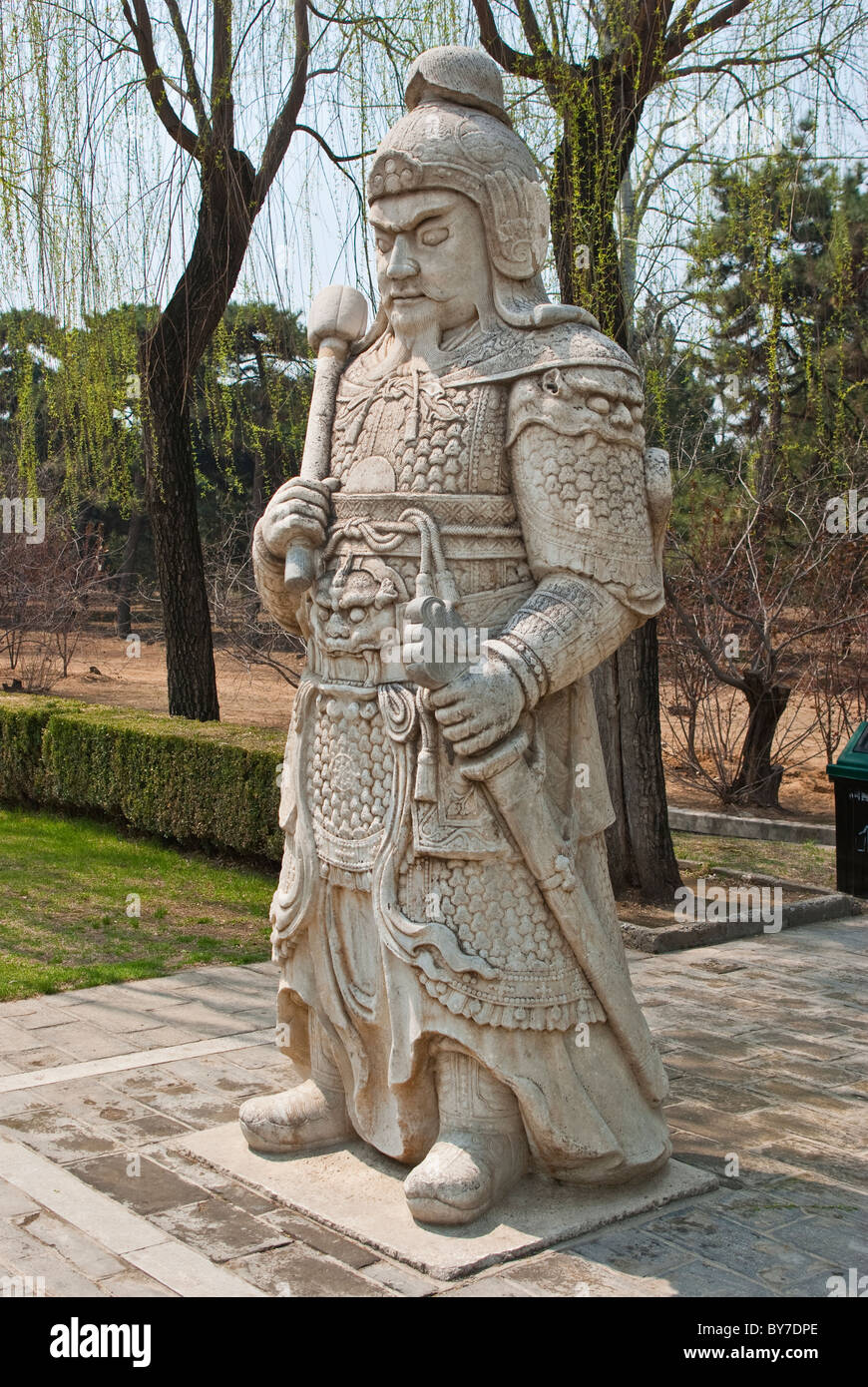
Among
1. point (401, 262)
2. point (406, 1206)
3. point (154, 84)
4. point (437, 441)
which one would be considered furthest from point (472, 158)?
point (154, 84)

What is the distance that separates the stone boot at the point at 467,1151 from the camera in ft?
11.5

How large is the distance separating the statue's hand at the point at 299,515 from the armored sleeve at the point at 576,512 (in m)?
0.56

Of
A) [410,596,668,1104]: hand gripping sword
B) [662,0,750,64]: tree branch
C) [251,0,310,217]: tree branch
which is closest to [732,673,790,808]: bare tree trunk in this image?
[662,0,750,64]: tree branch

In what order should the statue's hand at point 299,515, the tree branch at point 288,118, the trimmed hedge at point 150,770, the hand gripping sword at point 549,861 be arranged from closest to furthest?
the hand gripping sword at point 549,861
the statue's hand at point 299,515
the tree branch at point 288,118
the trimmed hedge at point 150,770

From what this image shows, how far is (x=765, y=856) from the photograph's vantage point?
367 inches

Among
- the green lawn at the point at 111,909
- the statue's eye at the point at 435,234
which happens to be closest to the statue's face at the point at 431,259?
the statue's eye at the point at 435,234

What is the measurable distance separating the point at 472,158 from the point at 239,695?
52.1 feet

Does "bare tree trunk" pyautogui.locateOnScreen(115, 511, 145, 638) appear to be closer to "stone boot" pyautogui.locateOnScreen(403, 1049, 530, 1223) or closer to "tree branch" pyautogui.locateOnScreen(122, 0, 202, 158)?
"tree branch" pyautogui.locateOnScreen(122, 0, 202, 158)

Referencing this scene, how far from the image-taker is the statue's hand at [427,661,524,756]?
137 inches

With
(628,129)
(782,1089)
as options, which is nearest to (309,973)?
(782,1089)

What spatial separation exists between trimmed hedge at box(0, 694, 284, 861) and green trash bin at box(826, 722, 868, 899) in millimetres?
3383

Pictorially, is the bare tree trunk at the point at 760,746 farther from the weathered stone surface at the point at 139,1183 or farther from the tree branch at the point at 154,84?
the weathered stone surface at the point at 139,1183

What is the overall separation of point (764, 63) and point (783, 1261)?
4.95 meters

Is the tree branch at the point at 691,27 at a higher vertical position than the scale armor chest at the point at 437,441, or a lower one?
higher
